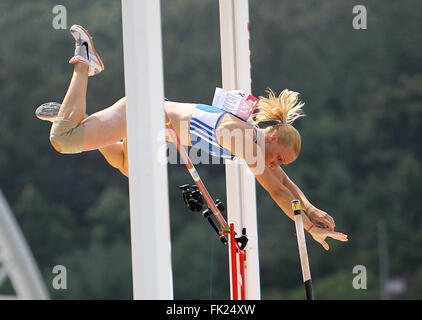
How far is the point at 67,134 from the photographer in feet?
9.52

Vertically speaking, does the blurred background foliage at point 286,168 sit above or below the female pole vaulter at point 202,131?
above

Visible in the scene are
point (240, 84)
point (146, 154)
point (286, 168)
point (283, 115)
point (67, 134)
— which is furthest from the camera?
point (286, 168)

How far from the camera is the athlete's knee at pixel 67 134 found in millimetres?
2891

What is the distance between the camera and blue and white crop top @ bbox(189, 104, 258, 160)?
305 cm

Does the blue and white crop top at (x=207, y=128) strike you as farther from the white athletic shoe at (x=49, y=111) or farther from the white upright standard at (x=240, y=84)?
the white athletic shoe at (x=49, y=111)

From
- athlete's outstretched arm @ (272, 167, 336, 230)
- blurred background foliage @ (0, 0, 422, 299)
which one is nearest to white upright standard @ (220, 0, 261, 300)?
athlete's outstretched arm @ (272, 167, 336, 230)

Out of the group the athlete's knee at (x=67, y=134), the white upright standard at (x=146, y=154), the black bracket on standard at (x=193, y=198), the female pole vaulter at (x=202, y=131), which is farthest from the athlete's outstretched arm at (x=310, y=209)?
the white upright standard at (x=146, y=154)

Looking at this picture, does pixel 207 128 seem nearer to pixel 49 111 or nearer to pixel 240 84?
pixel 240 84

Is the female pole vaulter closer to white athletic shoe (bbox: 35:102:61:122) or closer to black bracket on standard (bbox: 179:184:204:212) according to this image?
white athletic shoe (bbox: 35:102:61:122)

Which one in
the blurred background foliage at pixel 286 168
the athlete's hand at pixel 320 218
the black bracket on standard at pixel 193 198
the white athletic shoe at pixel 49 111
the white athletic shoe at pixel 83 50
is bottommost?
the athlete's hand at pixel 320 218

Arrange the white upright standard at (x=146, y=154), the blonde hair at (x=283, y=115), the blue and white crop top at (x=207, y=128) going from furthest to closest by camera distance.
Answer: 1. the blonde hair at (x=283, y=115)
2. the blue and white crop top at (x=207, y=128)
3. the white upright standard at (x=146, y=154)

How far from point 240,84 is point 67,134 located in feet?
3.19

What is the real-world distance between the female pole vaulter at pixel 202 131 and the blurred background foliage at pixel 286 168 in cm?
1545

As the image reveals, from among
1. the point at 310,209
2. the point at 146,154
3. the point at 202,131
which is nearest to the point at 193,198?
the point at 202,131
